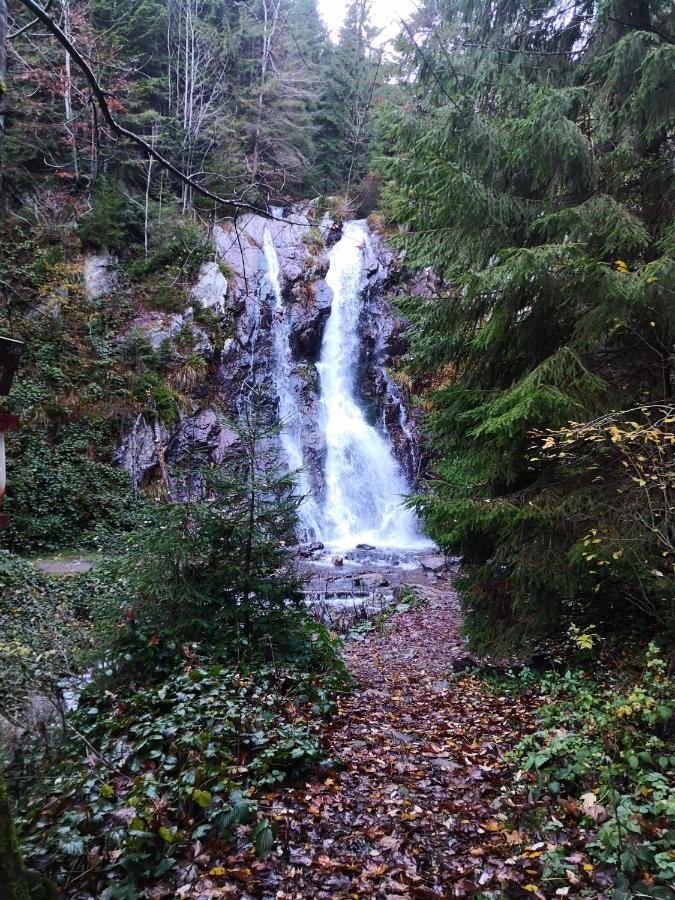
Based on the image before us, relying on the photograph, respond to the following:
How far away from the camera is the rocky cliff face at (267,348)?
14836 mm

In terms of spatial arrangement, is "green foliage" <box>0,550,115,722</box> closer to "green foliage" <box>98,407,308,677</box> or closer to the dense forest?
the dense forest

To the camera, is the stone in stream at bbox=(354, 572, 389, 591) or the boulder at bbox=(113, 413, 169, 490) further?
the boulder at bbox=(113, 413, 169, 490)

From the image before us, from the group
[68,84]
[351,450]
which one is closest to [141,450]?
[351,450]

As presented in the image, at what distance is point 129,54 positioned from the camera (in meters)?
17.8

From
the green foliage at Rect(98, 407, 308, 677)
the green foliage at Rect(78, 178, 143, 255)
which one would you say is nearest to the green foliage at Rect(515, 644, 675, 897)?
the green foliage at Rect(98, 407, 308, 677)

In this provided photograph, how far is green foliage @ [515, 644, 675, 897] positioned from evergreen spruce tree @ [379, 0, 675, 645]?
102 cm

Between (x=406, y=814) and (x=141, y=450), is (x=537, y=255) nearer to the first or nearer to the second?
(x=406, y=814)

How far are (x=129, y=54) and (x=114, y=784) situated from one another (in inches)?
878

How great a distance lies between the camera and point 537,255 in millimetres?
4266

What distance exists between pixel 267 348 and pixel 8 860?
16760mm

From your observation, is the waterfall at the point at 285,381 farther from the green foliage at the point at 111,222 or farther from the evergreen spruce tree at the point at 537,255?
the evergreen spruce tree at the point at 537,255

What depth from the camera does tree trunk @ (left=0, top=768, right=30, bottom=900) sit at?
1656mm

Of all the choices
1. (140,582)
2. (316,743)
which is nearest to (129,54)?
(140,582)

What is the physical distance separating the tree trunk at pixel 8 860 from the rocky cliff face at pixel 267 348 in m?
12.8
